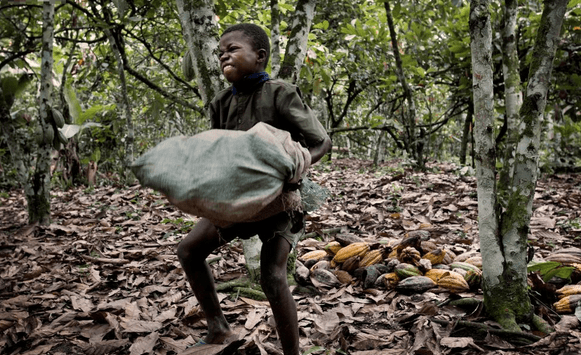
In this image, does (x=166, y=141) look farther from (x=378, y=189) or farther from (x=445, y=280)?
(x=378, y=189)

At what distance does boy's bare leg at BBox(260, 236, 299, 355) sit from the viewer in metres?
1.73

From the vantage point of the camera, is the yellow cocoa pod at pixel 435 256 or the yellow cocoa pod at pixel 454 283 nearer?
the yellow cocoa pod at pixel 454 283

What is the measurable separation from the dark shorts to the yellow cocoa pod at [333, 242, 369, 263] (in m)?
1.29

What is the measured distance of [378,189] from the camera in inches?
209

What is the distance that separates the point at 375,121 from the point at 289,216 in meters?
4.80

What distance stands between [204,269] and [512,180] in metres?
1.50

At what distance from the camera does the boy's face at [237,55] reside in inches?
69.2

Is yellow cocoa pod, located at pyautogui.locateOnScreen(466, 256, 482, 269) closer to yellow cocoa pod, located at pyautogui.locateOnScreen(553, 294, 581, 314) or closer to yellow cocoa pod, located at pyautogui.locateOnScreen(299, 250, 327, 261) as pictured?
yellow cocoa pod, located at pyautogui.locateOnScreen(553, 294, 581, 314)

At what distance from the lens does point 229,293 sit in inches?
109

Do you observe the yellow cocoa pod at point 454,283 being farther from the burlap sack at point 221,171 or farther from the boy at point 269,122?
the burlap sack at point 221,171

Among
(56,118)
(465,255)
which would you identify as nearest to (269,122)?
(465,255)

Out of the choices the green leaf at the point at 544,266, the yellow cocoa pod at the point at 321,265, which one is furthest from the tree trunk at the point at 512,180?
the yellow cocoa pod at the point at 321,265

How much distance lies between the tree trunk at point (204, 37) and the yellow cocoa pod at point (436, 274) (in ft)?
5.67

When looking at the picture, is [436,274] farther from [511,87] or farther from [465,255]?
[511,87]
